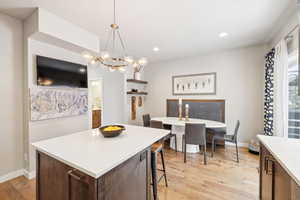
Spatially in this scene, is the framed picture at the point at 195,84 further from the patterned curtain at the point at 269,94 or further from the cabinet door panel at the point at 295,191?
the cabinet door panel at the point at 295,191

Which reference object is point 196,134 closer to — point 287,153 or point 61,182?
point 287,153

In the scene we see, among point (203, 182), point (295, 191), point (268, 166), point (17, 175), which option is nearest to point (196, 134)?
point (203, 182)

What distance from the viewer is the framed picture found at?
4043 mm

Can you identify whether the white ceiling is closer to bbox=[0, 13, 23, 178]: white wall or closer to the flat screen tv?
bbox=[0, 13, 23, 178]: white wall

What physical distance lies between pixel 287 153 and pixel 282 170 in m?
0.17

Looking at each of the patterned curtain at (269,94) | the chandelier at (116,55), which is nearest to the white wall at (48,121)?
the chandelier at (116,55)

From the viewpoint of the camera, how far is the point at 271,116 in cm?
279

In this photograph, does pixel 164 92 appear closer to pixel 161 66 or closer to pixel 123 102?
pixel 161 66

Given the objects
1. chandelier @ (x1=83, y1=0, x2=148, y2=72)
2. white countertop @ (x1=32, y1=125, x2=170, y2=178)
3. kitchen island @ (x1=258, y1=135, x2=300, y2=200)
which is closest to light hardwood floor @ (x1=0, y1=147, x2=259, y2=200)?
kitchen island @ (x1=258, y1=135, x2=300, y2=200)

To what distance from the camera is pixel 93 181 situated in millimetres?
891

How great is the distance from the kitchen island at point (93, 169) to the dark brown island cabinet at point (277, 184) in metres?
1.11

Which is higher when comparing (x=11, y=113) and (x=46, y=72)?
(x=46, y=72)

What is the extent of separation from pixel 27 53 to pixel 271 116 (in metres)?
4.70

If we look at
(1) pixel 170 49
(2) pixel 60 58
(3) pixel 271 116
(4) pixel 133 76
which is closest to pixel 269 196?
(3) pixel 271 116
